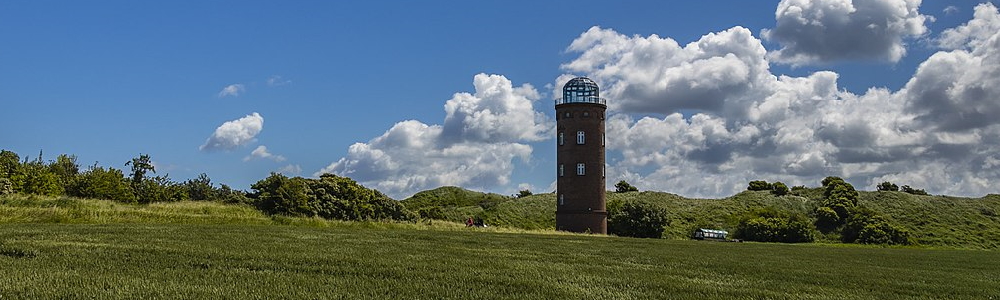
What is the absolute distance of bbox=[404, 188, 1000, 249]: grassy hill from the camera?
247ft

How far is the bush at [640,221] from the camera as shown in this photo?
66812mm

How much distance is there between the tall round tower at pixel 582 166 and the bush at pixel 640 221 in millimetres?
3958

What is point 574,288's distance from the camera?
12.3 m

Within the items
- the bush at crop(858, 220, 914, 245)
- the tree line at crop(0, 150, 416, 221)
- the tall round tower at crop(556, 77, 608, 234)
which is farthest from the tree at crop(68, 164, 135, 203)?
the bush at crop(858, 220, 914, 245)

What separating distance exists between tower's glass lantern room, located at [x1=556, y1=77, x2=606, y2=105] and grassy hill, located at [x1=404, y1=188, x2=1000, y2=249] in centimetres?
1521

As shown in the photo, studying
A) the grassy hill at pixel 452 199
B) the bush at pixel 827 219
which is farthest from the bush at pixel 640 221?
the grassy hill at pixel 452 199

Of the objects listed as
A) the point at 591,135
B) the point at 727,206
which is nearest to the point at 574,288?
the point at 591,135

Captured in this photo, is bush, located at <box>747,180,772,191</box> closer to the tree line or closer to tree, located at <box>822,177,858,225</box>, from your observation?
tree, located at <box>822,177,858,225</box>

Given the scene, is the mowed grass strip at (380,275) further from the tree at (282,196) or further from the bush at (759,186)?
the bush at (759,186)

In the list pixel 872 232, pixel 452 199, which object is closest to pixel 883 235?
pixel 872 232

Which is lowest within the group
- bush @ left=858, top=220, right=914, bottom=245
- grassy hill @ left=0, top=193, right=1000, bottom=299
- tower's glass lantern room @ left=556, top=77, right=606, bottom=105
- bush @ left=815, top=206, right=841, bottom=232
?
grassy hill @ left=0, top=193, right=1000, bottom=299

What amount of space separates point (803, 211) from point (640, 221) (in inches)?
1040

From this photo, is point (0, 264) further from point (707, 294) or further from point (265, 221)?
point (265, 221)

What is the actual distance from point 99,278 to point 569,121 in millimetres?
53814
